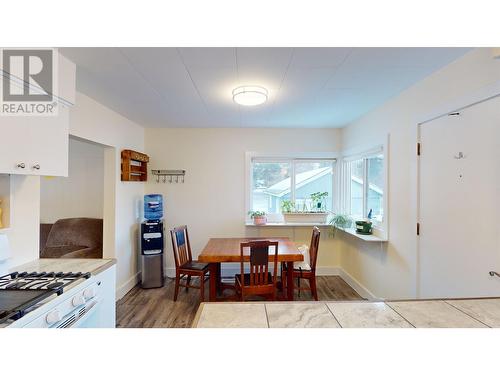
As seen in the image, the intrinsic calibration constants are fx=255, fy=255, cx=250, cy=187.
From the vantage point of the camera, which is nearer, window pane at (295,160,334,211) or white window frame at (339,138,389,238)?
white window frame at (339,138,389,238)

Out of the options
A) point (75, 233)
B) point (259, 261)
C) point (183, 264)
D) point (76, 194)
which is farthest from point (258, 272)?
point (76, 194)

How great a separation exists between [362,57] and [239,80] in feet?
3.12

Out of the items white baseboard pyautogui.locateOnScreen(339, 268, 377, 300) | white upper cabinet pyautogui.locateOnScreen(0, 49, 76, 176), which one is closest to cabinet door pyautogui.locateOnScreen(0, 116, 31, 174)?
white upper cabinet pyautogui.locateOnScreen(0, 49, 76, 176)

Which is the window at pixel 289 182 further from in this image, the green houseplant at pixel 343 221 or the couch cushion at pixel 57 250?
the couch cushion at pixel 57 250

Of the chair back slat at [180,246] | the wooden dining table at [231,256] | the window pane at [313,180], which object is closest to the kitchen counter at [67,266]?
the wooden dining table at [231,256]

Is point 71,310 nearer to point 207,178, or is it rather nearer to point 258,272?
point 258,272

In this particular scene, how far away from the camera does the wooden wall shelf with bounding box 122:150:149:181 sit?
10.6ft

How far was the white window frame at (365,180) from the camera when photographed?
273cm

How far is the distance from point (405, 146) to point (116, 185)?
320cm

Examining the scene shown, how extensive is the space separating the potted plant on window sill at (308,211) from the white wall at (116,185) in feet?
7.44

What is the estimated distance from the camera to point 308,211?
159 inches

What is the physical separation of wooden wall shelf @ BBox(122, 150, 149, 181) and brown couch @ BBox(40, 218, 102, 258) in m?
0.91

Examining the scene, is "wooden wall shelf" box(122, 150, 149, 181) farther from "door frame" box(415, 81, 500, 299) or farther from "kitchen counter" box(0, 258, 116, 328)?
"door frame" box(415, 81, 500, 299)
